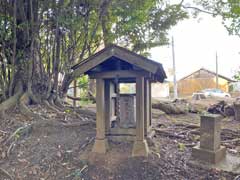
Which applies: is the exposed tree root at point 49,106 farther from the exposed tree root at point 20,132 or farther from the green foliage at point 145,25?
the green foliage at point 145,25

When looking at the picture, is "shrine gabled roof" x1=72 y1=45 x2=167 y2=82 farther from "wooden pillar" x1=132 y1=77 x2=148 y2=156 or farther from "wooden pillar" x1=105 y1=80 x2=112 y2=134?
"wooden pillar" x1=105 y1=80 x2=112 y2=134

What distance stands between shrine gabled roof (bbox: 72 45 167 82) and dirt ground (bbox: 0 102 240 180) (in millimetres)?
1115

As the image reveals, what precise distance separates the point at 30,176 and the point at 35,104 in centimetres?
228

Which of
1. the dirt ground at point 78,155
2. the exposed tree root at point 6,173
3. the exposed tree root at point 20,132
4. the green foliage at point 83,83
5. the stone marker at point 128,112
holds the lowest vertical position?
the exposed tree root at point 6,173

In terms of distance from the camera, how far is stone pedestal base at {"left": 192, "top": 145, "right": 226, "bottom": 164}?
315 centimetres

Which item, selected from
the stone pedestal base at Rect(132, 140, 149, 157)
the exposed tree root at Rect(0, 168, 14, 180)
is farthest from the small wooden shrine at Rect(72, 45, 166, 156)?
the exposed tree root at Rect(0, 168, 14, 180)

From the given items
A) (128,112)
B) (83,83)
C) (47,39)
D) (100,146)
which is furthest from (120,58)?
(83,83)

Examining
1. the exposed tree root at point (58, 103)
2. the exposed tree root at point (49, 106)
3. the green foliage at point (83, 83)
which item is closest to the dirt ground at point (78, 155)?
the exposed tree root at point (49, 106)

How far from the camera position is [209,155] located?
318 cm

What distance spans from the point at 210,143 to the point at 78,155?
5.93ft

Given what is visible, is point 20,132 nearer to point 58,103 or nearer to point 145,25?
point 58,103

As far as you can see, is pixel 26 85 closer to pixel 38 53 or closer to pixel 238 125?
pixel 38 53

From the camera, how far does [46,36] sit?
17.2ft

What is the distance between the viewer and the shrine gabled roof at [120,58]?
2930mm
